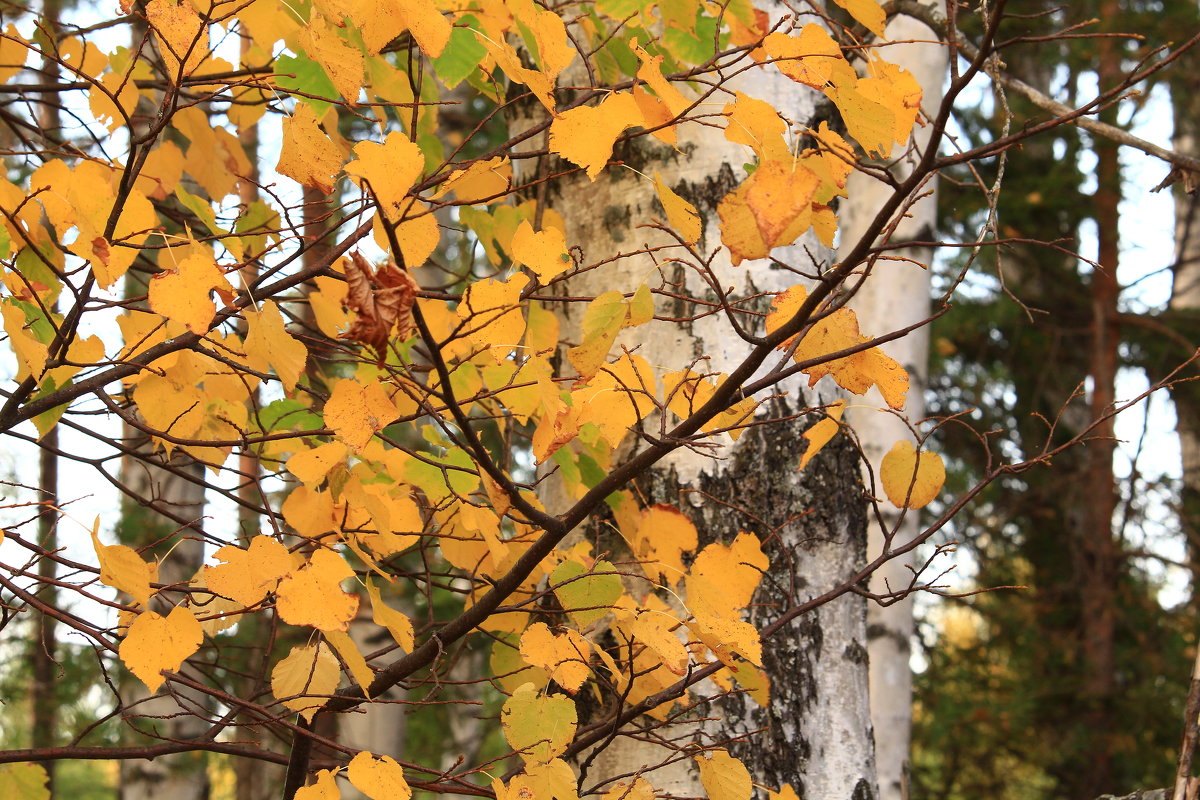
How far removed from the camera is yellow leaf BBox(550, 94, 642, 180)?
0.84 meters

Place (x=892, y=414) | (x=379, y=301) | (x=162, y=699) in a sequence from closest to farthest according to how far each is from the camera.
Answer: (x=379, y=301), (x=892, y=414), (x=162, y=699)

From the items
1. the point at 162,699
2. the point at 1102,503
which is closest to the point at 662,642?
the point at 162,699

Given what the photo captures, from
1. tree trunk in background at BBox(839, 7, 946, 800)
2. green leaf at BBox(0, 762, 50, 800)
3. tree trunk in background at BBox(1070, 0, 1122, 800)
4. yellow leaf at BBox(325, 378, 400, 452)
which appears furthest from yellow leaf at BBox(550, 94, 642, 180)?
tree trunk in background at BBox(1070, 0, 1122, 800)

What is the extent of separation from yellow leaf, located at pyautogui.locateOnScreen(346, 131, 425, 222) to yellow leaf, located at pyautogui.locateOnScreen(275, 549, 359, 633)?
29 cm

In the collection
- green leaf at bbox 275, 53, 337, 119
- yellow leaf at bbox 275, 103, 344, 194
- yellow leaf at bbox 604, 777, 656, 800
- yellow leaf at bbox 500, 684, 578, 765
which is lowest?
yellow leaf at bbox 604, 777, 656, 800

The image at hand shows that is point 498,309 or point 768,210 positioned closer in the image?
point 768,210

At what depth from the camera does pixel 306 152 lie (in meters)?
0.86

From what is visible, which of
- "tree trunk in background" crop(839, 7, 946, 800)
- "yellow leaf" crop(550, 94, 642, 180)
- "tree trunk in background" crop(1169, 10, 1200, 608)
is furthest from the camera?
"tree trunk in background" crop(1169, 10, 1200, 608)

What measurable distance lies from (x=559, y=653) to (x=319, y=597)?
0.23 m

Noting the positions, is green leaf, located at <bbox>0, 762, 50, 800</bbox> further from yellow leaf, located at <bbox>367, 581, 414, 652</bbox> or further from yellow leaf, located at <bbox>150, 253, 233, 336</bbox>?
yellow leaf, located at <bbox>150, 253, 233, 336</bbox>

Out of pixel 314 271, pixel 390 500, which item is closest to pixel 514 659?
pixel 390 500

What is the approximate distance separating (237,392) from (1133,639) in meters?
3.86

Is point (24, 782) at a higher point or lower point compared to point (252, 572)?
lower

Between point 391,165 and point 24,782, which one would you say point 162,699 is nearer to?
point 24,782
